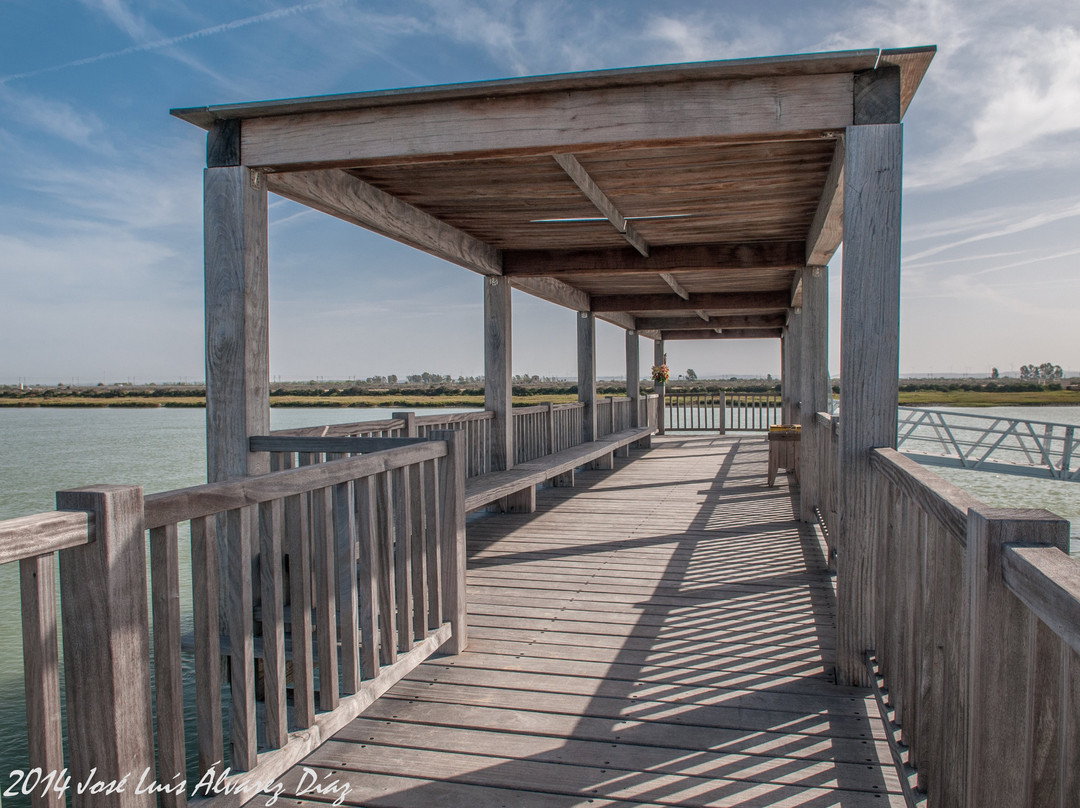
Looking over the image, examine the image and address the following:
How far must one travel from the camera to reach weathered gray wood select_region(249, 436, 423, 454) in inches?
115

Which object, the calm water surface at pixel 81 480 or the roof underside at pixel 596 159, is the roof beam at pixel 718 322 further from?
the roof underside at pixel 596 159

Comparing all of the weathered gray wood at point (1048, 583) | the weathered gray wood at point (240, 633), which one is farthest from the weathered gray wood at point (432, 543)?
the weathered gray wood at point (1048, 583)

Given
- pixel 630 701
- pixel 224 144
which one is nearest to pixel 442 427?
pixel 224 144

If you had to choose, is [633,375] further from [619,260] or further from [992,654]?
[992,654]

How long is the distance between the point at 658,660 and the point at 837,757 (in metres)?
0.93

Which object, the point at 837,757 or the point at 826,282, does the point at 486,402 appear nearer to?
the point at 826,282

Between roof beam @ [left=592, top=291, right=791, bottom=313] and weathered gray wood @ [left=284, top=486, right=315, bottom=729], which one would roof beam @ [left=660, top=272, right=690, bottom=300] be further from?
weathered gray wood @ [left=284, top=486, right=315, bottom=729]

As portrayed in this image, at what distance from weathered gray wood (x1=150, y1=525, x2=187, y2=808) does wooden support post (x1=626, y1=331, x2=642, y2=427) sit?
448 inches

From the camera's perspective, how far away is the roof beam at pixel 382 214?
12.1 ft

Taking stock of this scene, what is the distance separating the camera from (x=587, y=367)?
9867mm

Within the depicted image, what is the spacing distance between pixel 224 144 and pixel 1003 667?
3528 mm

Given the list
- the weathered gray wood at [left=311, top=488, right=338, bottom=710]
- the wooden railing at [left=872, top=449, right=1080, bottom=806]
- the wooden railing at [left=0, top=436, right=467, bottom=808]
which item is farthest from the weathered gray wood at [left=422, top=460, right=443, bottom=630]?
the wooden railing at [left=872, top=449, right=1080, bottom=806]

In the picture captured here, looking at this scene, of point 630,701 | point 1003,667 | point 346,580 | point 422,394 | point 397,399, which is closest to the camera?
point 1003,667

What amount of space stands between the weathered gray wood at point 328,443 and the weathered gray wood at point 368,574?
1.24ft
